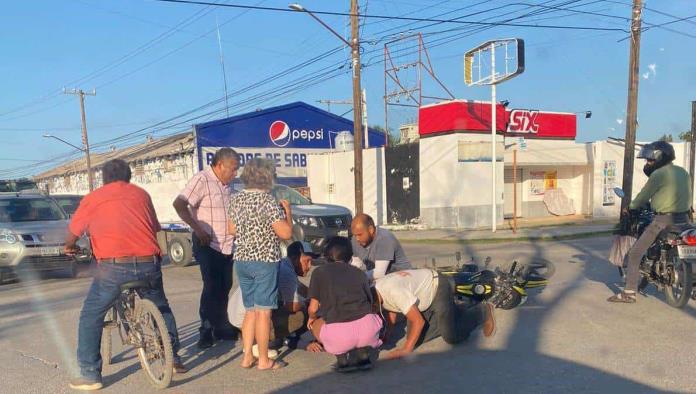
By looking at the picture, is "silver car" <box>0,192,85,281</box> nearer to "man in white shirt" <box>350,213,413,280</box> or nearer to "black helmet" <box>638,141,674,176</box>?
"man in white shirt" <box>350,213,413,280</box>

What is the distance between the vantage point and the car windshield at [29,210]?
35.3 feet

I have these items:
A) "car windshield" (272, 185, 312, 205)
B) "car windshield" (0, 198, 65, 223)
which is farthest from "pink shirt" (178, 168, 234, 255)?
"car windshield" (272, 185, 312, 205)

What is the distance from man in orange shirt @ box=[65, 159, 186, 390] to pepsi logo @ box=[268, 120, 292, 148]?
2766 cm

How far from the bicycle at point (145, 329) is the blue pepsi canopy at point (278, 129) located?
84.0ft

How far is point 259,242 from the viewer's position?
178 inches

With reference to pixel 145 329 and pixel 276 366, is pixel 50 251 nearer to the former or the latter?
pixel 145 329

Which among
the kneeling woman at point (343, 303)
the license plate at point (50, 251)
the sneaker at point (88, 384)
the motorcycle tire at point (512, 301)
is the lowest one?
the sneaker at point (88, 384)

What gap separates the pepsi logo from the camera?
104 ft

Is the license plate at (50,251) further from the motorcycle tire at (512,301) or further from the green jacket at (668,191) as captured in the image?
the green jacket at (668,191)

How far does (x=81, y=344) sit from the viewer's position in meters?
4.34

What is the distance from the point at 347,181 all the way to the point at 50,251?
1440 centimetres

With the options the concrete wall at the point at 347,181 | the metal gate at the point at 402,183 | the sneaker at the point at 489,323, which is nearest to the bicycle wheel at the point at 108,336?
the sneaker at the point at 489,323

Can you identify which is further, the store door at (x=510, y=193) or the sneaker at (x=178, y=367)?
the store door at (x=510, y=193)

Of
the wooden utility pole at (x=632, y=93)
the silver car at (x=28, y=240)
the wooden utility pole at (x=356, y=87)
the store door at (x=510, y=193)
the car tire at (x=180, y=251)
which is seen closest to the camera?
the silver car at (x=28, y=240)
